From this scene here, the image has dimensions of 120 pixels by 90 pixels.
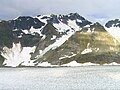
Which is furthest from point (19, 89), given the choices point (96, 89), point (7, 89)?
point (96, 89)

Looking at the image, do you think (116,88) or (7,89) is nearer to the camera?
(116,88)

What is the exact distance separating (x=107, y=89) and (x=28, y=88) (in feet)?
77.3

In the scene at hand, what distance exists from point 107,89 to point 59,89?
13.1 meters

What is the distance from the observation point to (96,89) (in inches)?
4001

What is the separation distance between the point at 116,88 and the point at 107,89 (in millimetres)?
3205

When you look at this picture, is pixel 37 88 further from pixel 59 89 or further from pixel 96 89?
pixel 96 89

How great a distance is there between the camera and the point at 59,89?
106375 mm

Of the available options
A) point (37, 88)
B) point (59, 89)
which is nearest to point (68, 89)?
point (59, 89)

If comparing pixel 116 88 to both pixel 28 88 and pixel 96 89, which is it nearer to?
pixel 96 89

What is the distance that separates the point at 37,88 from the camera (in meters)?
112

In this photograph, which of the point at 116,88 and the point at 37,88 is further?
the point at 37,88

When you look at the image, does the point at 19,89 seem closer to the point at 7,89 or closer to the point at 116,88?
the point at 7,89

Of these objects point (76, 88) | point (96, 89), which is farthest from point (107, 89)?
point (76, 88)

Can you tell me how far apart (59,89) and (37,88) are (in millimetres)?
8096
